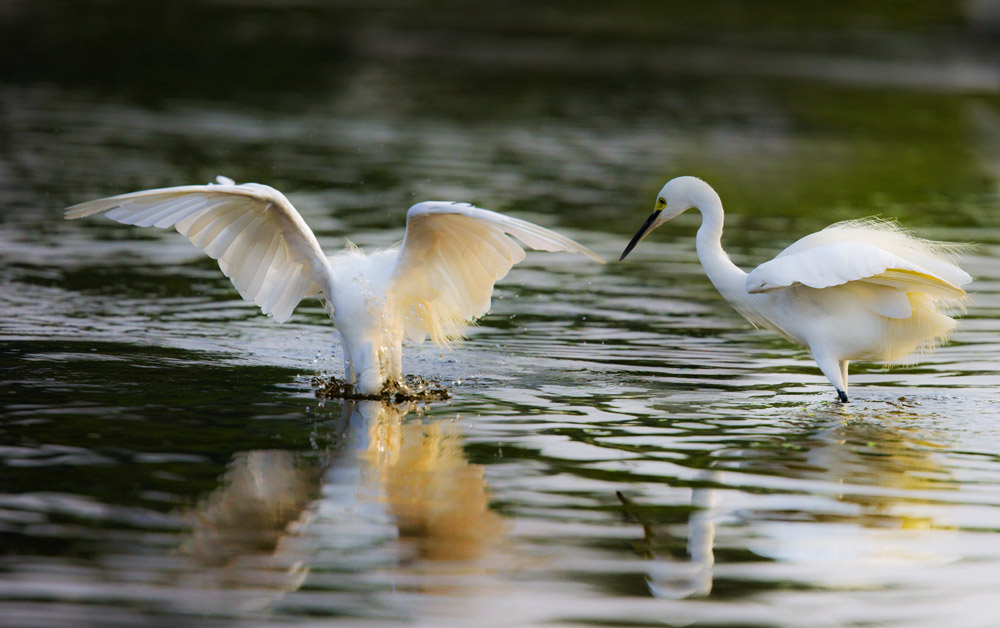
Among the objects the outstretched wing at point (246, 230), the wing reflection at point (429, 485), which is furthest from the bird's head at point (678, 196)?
the wing reflection at point (429, 485)

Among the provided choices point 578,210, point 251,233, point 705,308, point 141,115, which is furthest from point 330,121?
point 251,233

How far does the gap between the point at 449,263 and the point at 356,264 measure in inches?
25.4

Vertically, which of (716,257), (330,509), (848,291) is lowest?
(330,509)

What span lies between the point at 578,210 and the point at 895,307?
8724mm

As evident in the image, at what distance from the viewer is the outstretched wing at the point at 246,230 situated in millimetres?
8906

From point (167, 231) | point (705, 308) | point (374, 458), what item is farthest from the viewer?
point (167, 231)

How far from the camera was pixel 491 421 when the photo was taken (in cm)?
898

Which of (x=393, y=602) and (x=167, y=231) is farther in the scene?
(x=167, y=231)

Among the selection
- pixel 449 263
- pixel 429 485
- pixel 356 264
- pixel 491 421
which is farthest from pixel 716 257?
pixel 429 485

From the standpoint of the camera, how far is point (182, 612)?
5738 millimetres

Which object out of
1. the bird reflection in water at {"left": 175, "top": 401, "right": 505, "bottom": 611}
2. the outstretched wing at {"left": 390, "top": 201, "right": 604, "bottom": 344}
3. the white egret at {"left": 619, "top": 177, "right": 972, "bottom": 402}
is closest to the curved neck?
the white egret at {"left": 619, "top": 177, "right": 972, "bottom": 402}

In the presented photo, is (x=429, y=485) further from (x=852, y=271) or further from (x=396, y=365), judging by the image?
(x=852, y=271)

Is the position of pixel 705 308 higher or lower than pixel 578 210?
lower

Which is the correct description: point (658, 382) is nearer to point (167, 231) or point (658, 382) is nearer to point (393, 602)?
point (393, 602)
